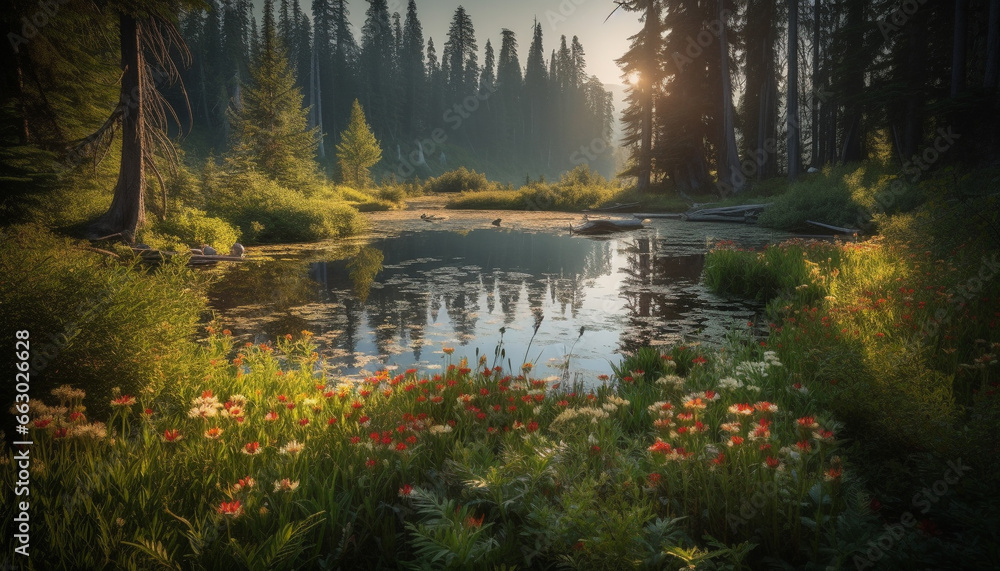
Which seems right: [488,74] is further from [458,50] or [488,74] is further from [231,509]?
[231,509]

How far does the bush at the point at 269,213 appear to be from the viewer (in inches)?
629

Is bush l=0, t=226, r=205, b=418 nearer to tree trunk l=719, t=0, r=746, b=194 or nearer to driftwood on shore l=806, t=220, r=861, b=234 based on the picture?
driftwood on shore l=806, t=220, r=861, b=234

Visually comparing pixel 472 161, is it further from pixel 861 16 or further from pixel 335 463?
pixel 335 463

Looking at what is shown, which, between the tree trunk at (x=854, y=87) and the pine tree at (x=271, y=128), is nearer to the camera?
the tree trunk at (x=854, y=87)

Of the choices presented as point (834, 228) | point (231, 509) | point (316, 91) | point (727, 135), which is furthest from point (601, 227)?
point (316, 91)

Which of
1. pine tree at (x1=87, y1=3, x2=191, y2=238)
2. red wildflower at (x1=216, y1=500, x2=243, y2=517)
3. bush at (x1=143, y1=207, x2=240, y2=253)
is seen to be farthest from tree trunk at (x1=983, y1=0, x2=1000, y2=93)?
bush at (x1=143, y1=207, x2=240, y2=253)

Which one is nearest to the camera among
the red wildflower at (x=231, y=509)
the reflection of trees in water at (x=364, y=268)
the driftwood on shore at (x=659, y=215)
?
the red wildflower at (x=231, y=509)

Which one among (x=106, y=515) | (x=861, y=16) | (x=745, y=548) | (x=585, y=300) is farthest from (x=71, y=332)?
(x=861, y=16)

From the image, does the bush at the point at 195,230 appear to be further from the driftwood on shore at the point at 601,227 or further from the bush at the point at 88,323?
the driftwood on shore at the point at 601,227

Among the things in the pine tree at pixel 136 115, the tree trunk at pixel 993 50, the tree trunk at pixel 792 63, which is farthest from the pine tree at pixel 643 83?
the pine tree at pixel 136 115

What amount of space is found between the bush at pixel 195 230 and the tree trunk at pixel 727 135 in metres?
24.0

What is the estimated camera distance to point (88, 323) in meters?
3.37

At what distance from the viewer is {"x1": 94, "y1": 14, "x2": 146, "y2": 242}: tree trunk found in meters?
11.2

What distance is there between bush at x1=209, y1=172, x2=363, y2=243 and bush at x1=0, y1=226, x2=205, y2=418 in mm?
12577
